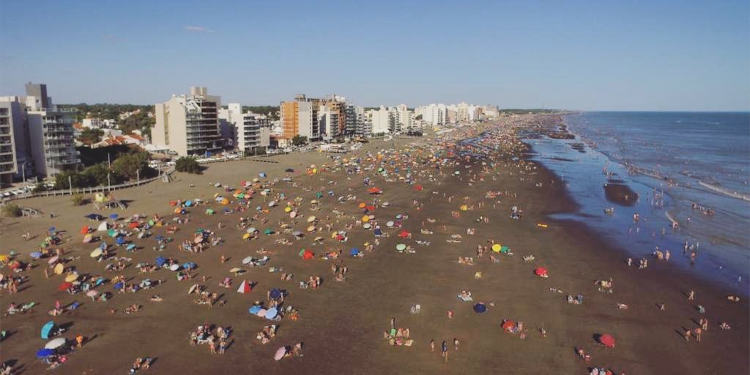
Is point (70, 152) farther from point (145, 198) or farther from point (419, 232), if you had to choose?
point (419, 232)

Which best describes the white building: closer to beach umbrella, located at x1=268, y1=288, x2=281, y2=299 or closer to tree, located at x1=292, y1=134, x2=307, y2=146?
tree, located at x1=292, y1=134, x2=307, y2=146

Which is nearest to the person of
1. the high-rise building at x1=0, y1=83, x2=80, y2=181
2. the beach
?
the beach

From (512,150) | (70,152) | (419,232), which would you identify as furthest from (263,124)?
(419,232)

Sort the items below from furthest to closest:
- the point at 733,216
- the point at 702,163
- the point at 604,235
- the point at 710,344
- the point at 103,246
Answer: the point at 702,163
the point at 733,216
the point at 604,235
the point at 103,246
the point at 710,344

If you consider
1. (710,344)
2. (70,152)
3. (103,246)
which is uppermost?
(70,152)

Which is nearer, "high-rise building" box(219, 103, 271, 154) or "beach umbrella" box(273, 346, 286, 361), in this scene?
"beach umbrella" box(273, 346, 286, 361)

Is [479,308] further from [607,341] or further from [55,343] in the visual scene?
[55,343]

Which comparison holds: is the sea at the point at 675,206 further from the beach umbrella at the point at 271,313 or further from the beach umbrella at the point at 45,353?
the beach umbrella at the point at 45,353

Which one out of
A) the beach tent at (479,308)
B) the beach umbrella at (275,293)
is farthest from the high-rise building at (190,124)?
the beach tent at (479,308)
